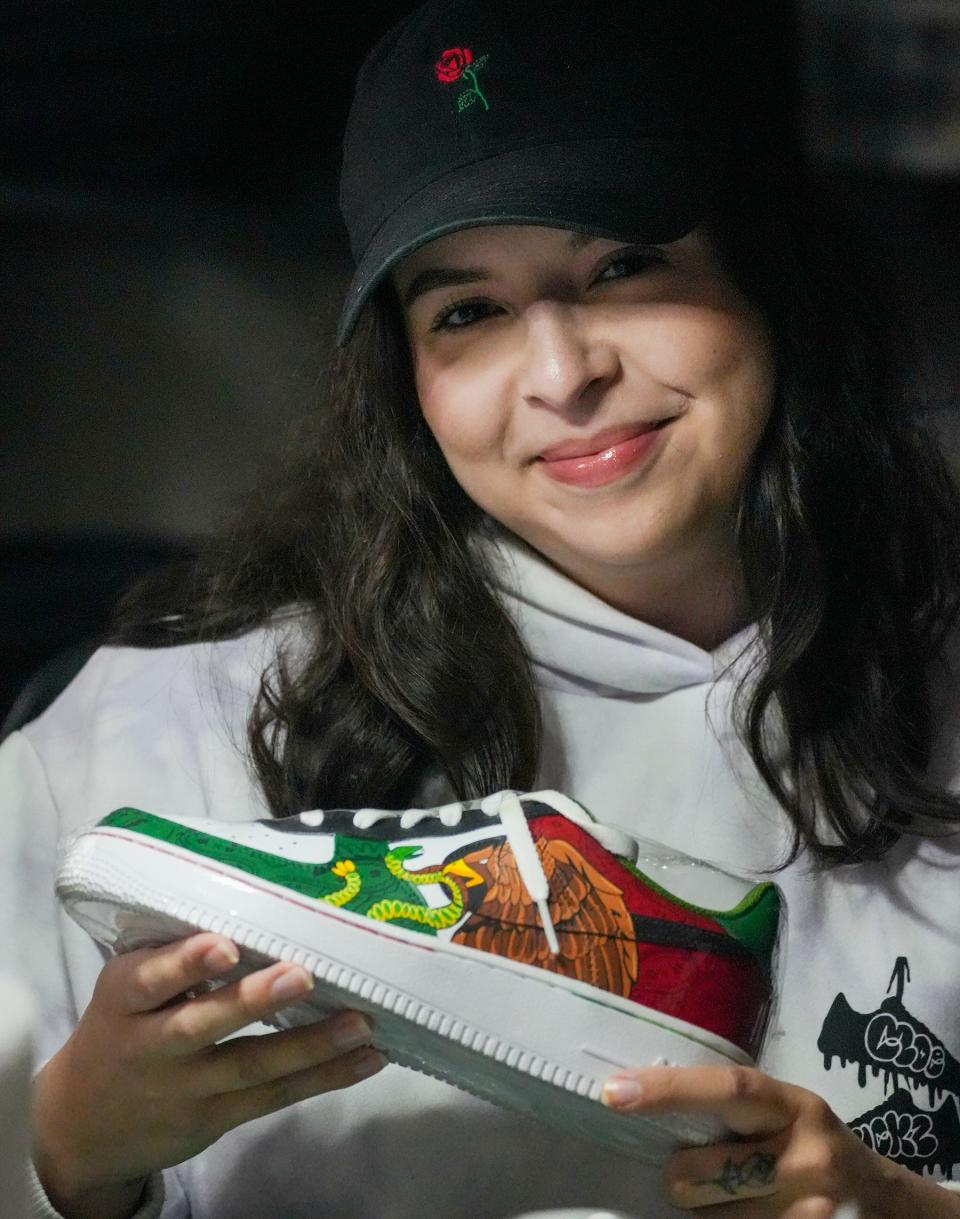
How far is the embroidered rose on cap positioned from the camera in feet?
2.41

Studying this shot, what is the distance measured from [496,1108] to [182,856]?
0.25 metres

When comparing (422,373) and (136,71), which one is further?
(136,71)

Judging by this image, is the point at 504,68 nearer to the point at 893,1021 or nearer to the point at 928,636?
the point at 928,636

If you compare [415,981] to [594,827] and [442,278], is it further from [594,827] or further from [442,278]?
[442,278]

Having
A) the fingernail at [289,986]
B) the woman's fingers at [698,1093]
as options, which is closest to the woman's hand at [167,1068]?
the fingernail at [289,986]

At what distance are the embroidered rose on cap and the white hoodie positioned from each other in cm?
24

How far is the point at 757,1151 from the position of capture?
23.0 inches

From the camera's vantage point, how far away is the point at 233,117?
3.35ft

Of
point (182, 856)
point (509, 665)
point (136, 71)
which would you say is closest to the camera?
point (182, 856)

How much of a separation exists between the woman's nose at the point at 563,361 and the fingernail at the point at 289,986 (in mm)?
306

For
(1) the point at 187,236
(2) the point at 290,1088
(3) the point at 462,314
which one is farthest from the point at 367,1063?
(1) the point at 187,236

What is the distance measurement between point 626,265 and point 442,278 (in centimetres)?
9

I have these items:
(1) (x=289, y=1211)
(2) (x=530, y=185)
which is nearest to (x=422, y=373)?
(2) (x=530, y=185)

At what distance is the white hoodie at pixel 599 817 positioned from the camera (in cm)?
75
